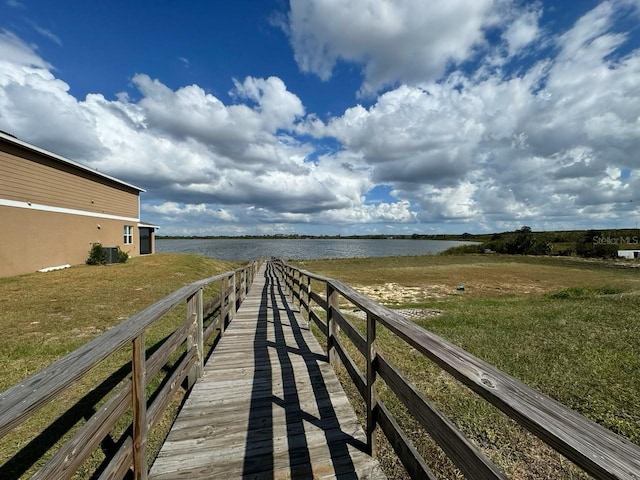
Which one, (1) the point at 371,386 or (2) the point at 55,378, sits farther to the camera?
(1) the point at 371,386

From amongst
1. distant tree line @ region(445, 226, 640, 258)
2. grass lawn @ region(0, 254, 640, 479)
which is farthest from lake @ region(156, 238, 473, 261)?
grass lawn @ region(0, 254, 640, 479)

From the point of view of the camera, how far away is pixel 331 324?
4215mm

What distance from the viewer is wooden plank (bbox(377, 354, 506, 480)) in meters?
1.29

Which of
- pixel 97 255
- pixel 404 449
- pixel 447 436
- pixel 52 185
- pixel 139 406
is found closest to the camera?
pixel 447 436

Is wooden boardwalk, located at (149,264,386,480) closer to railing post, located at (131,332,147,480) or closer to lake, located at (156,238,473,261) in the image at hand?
railing post, located at (131,332,147,480)

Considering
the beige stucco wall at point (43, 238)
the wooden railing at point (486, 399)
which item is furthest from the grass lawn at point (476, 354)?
the beige stucco wall at point (43, 238)

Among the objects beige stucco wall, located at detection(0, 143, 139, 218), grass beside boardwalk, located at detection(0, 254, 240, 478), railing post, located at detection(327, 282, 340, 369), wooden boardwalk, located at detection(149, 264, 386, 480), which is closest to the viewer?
wooden boardwalk, located at detection(149, 264, 386, 480)

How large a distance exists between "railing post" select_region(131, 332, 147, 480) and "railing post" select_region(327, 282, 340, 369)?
2.39 meters

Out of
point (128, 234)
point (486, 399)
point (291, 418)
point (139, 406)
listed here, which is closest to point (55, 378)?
point (139, 406)

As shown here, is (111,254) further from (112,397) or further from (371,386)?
(371,386)

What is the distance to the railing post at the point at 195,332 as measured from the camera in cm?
368

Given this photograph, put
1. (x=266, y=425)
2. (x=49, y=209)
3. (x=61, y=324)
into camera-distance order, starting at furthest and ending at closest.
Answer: (x=49, y=209), (x=61, y=324), (x=266, y=425)

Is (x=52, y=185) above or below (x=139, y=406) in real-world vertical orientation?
above

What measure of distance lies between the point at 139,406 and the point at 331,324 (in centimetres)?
253
